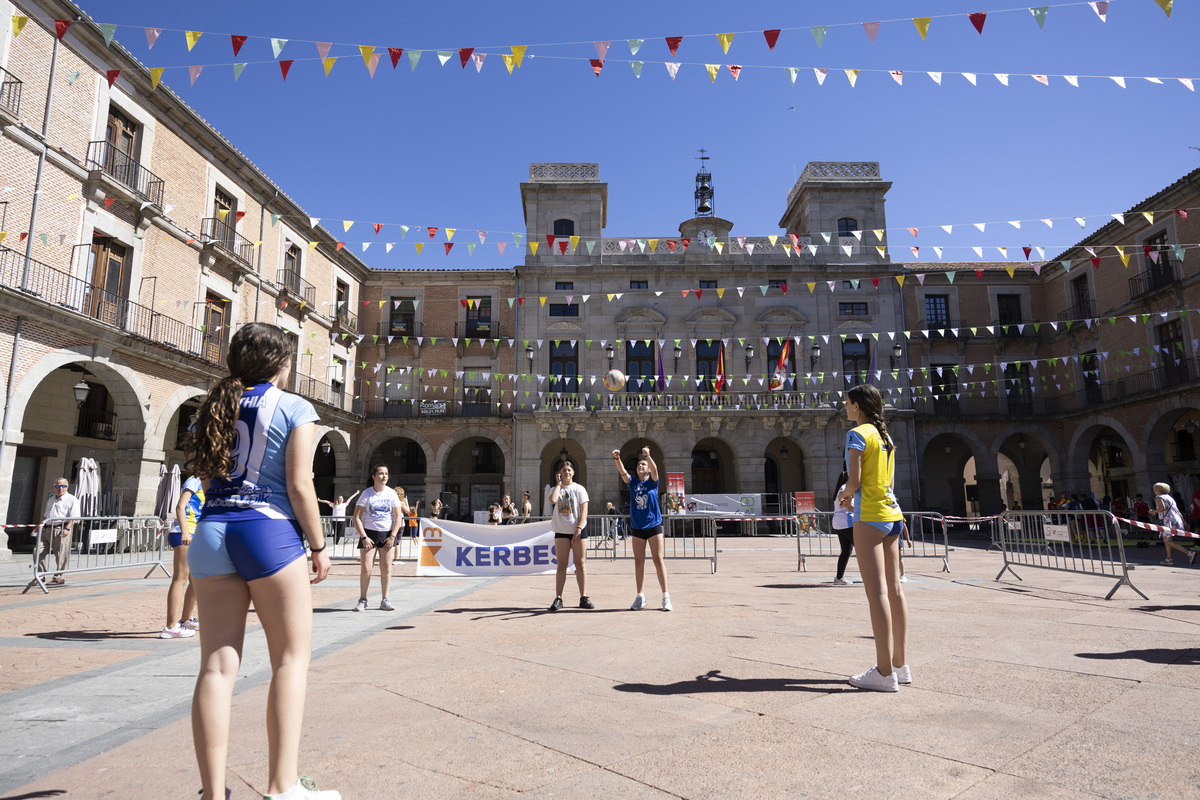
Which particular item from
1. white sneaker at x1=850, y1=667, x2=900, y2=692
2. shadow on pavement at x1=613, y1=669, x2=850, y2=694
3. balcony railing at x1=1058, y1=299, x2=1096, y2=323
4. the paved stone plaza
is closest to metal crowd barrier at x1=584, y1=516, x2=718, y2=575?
the paved stone plaza

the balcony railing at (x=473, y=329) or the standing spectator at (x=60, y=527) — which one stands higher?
the balcony railing at (x=473, y=329)

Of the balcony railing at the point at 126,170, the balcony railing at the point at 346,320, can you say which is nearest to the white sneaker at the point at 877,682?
the balcony railing at the point at 126,170

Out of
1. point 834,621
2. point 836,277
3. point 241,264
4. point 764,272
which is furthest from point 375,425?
point 834,621

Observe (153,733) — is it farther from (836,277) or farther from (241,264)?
(836,277)

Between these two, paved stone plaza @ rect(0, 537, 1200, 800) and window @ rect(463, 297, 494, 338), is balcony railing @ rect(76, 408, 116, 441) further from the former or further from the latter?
paved stone plaza @ rect(0, 537, 1200, 800)

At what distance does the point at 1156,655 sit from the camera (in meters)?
4.36

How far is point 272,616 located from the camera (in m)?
2.14

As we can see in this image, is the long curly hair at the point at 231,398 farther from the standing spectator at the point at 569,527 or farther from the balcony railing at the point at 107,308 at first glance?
the balcony railing at the point at 107,308

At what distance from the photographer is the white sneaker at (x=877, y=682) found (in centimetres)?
353

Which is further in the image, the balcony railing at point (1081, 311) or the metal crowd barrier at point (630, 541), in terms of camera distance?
the balcony railing at point (1081, 311)

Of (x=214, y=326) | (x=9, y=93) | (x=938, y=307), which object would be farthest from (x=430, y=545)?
(x=938, y=307)

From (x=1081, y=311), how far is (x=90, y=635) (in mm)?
31819

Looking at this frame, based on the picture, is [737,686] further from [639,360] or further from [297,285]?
[297,285]

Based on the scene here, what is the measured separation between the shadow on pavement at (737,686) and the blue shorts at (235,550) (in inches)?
84.9
